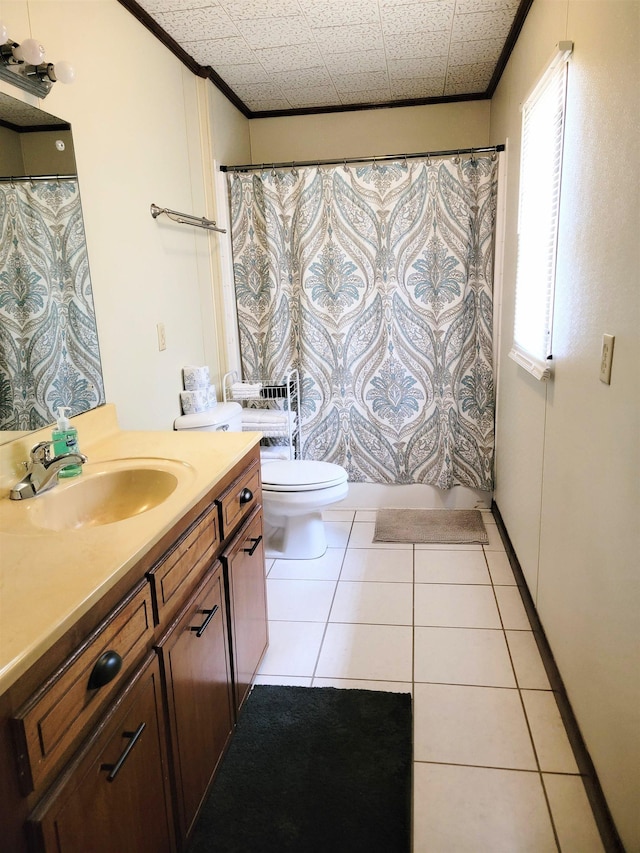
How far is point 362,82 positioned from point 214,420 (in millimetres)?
A: 2051

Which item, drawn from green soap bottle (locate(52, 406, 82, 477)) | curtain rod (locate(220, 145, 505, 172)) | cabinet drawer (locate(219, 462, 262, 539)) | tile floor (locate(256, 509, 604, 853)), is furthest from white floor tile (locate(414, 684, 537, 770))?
curtain rod (locate(220, 145, 505, 172))

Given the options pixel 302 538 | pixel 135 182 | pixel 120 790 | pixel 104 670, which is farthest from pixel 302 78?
pixel 120 790

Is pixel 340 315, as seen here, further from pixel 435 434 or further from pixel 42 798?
pixel 42 798

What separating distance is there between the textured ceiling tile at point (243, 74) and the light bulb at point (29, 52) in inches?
63.3

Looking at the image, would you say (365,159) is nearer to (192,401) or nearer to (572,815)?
(192,401)

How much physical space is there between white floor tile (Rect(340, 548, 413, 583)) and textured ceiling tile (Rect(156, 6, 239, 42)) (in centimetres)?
244

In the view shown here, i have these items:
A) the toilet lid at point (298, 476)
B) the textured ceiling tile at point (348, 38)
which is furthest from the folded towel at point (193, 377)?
the textured ceiling tile at point (348, 38)

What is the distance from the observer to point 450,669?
1993 mm

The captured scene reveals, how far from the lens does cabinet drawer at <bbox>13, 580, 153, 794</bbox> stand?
79cm

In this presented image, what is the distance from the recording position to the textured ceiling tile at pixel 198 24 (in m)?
2.30

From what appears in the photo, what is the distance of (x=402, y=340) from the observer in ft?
10.4

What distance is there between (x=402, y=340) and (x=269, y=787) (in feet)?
7.38

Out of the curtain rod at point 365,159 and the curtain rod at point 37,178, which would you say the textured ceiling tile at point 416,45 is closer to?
the curtain rod at point 365,159

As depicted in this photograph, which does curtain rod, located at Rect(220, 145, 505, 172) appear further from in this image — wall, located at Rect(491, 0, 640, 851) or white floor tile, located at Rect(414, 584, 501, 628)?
white floor tile, located at Rect(414, 584, 501, 628)
